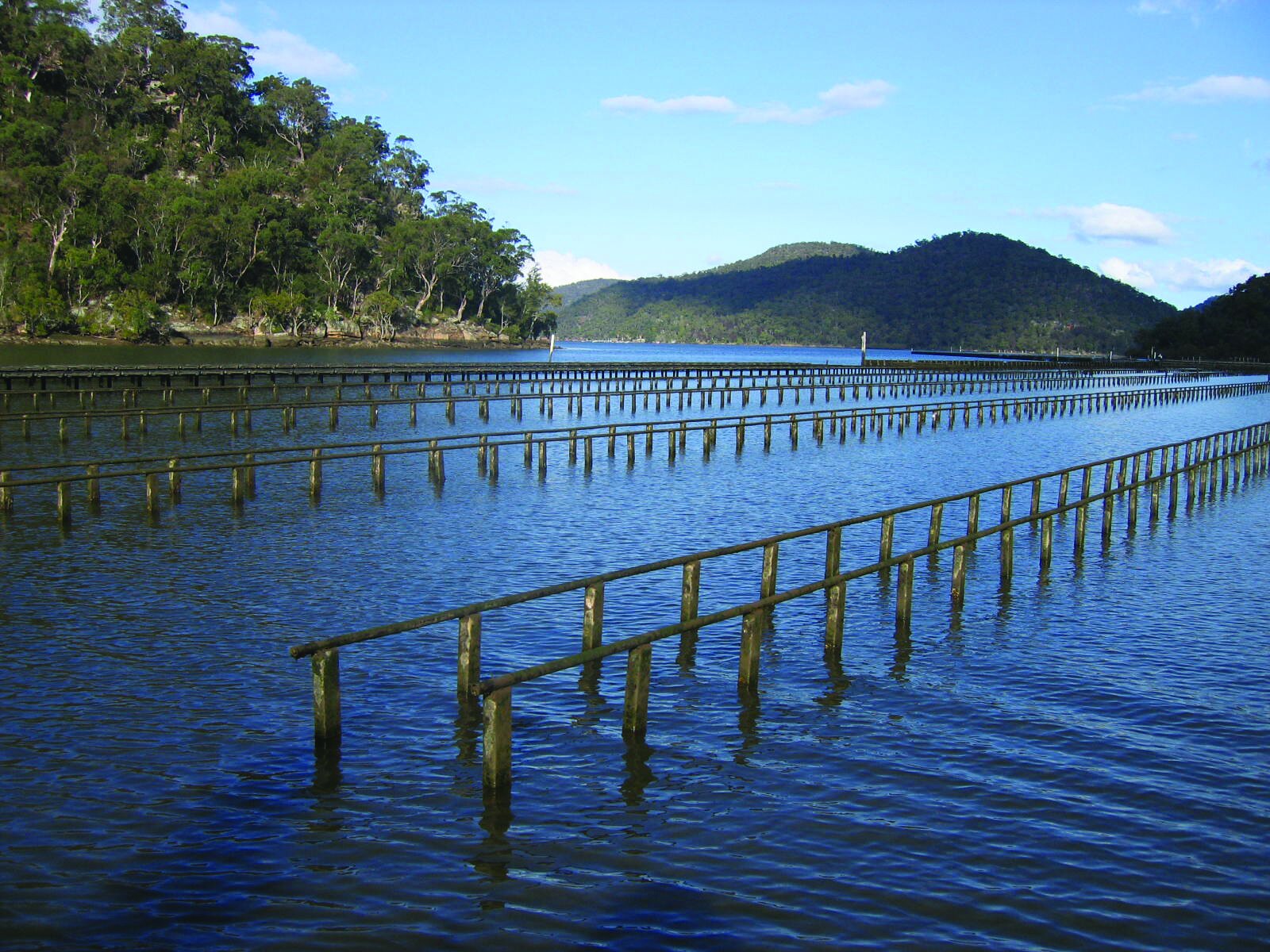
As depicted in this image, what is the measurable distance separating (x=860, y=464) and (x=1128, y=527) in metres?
14.6

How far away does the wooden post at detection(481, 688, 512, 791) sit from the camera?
A: 9672mm

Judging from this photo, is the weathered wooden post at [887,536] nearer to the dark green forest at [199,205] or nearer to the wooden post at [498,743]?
the wooden post at [498,743]

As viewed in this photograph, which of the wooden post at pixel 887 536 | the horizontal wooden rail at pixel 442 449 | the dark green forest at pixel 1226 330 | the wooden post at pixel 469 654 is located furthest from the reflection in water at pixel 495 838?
the dark green forest at pixel 1226 330

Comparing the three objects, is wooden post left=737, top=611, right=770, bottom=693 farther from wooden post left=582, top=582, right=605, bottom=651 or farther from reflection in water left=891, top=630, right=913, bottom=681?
reflection in water left=891, top=630, right=913, bottom=681

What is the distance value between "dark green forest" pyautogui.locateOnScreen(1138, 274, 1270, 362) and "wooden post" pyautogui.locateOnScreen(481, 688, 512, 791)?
174474 millimetres

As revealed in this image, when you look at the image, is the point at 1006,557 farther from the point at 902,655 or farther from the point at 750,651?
the point at 750,651

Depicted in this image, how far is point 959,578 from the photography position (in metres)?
18.3

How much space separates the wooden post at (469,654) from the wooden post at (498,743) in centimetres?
213

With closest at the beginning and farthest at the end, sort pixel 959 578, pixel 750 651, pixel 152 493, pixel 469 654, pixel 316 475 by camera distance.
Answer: pixel 469 654 < pixel 750 651 < pixel 959 578 < pixel 152 493 < pixel 316 475

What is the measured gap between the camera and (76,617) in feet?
51.6

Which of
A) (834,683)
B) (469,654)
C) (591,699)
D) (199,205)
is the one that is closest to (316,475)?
(591,699)

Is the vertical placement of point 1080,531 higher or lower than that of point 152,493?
lower

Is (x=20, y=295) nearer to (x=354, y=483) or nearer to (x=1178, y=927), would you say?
(x=354, y=483)

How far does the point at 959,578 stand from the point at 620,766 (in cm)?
921
